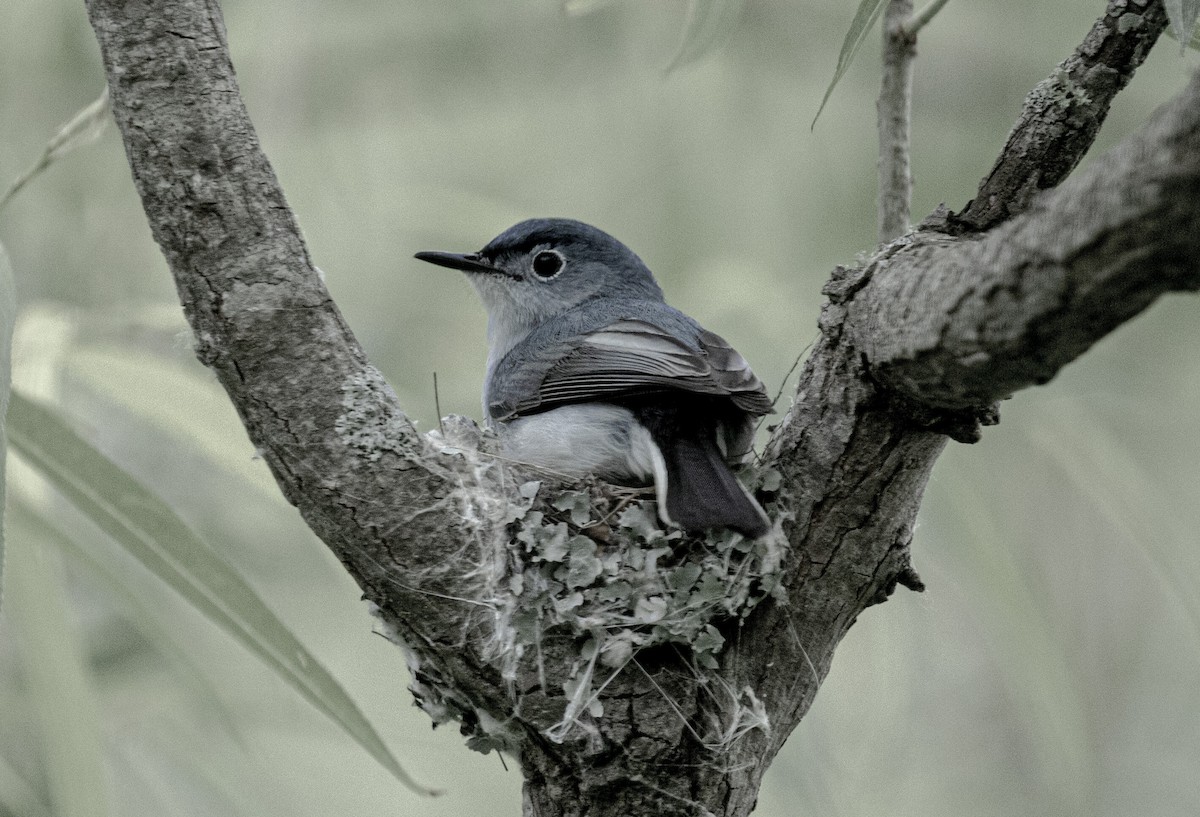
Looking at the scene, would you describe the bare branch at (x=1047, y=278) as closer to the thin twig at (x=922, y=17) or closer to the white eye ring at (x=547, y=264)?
the thin twig at (x=922, y=17)

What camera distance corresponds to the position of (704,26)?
2.15 metres

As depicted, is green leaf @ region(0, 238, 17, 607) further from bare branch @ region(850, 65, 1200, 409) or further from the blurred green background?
bare branch @ region(850, 65, 1200, 409)

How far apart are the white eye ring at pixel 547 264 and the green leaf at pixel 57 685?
5.13 feet

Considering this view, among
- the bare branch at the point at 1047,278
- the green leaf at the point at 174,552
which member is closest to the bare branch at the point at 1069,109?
the bare branch at the point at 1047,278

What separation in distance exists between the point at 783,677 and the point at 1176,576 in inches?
57.1

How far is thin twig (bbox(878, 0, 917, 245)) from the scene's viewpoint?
2.46 m

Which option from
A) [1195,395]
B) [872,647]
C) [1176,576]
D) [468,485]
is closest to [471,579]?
[468,485]

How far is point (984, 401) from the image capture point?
5.61ft

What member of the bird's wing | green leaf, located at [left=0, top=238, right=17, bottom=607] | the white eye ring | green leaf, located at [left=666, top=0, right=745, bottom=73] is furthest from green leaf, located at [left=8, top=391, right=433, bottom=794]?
the white eye ring

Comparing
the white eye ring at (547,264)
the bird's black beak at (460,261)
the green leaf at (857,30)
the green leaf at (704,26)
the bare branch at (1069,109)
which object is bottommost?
the bare branch at (1069,109)

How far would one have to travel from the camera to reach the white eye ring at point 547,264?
145 inches

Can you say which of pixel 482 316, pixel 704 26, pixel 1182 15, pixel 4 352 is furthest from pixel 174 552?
pixel 482 316

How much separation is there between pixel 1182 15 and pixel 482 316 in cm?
413

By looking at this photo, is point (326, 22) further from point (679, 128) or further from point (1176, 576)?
point (1176, 576)
